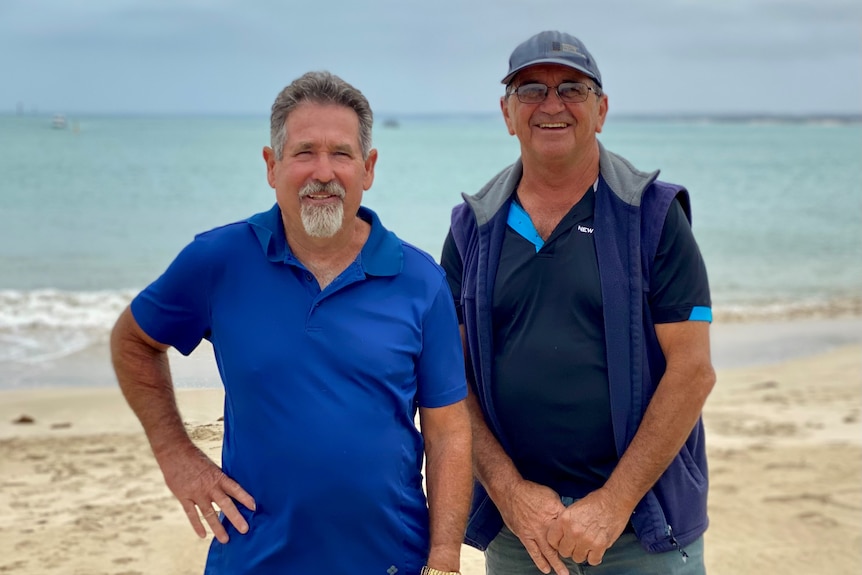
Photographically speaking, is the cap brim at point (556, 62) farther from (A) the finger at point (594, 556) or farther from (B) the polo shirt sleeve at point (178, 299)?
(A) the finger at point (594, 556)

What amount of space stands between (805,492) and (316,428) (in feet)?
17.1

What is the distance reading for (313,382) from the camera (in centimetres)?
255

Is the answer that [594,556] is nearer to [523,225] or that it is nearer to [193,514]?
[523,225]

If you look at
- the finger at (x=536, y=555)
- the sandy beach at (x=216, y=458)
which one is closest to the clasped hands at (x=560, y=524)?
the finger at (x=536, y=555)

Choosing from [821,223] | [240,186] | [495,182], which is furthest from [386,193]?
[495,182]

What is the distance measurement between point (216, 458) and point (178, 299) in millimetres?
580

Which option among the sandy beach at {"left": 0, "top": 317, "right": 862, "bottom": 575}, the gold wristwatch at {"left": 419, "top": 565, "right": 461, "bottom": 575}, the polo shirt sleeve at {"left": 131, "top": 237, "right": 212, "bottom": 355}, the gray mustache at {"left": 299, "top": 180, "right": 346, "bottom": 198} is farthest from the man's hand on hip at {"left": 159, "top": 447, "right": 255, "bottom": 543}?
the gray mustache at {"left": 299, "top": 180, "right": 346, "bottom": 198}

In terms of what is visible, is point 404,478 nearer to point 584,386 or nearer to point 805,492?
point 584,386

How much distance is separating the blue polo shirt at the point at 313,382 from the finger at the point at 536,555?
44cm

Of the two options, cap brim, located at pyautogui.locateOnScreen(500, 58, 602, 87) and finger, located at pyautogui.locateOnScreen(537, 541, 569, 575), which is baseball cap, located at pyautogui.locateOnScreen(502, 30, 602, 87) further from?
finger, located at pyautogui.locateOnScreen(537, 541, 569, 575)

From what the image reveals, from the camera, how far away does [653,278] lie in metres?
2.89

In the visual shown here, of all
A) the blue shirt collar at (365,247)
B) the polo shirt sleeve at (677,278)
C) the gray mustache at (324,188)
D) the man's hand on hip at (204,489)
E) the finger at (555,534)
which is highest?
the gray mustache at (324,188)

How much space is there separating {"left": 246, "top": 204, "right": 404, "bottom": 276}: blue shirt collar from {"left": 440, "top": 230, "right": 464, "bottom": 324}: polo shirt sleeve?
1.47ft

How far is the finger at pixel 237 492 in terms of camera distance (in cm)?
259
